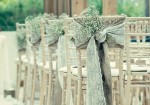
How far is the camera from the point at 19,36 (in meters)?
6.79

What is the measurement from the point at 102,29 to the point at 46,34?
1309mm

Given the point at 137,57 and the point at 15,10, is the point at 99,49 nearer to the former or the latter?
the point at 137,57

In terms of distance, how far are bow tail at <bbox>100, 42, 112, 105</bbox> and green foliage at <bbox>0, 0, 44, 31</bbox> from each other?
4.99 meters

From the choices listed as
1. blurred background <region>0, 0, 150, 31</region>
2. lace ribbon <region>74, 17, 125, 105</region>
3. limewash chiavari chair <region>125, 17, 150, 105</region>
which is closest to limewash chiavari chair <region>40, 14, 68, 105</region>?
limewash chiavari chair <region>125, 17, 150, 105</region>

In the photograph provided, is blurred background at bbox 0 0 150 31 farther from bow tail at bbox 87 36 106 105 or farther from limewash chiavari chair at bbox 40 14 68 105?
bow tail at bbox 87 36 106 105

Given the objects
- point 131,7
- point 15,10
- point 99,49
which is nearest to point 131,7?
point 131,7

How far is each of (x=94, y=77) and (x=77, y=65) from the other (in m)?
0.33

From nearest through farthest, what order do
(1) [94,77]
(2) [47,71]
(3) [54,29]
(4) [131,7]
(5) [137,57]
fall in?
(1) [94,77] < (5) [137,57] < (3) [54,29] < (2) [47,71] < (4) [131,7]

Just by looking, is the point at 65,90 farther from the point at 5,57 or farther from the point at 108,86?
the point at 5,57

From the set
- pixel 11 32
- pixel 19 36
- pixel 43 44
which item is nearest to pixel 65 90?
pixel 43 44

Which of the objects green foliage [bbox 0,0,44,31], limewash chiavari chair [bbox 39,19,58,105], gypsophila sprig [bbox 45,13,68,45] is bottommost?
limewash chiavari chair [bbox 39,19,58,105]

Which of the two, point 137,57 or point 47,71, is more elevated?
point 137,57

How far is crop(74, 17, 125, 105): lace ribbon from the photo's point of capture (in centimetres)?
A: 363

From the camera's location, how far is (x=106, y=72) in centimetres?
373
